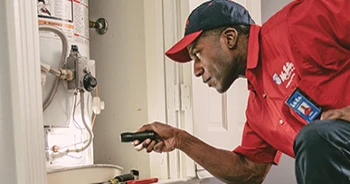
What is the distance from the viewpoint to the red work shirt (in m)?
0.98

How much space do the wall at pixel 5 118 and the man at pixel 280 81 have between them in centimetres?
42

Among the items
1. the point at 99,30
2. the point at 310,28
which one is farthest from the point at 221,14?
the point at 99,30

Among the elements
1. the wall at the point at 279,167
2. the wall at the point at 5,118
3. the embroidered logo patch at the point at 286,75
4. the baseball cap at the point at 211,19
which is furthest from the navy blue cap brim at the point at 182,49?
the wall at the point at 279,167

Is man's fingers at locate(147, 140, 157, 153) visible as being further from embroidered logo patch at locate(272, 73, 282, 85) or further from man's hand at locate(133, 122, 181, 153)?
embroidered logo patch at locate(272, 73, 282, 85)

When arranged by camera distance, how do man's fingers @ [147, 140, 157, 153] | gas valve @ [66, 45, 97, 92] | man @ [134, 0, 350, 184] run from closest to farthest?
man @ [134, 0, 350, 184] < man's fingers @ [147, 140, 157, 153] < gas valve @ [66, 45, 97, 92]

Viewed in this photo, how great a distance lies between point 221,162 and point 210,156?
5 cm

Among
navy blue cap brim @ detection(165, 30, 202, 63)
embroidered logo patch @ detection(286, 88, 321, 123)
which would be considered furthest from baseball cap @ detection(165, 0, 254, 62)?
embroidered logo patch @ detection(286, 88, 321, 123)

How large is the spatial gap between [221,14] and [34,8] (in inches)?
20.2

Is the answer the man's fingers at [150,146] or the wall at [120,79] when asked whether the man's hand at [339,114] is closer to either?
the man's fingers at [150,146]

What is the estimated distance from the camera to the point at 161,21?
142 centimetres

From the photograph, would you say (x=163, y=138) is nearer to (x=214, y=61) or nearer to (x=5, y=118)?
(x=214, y=61)

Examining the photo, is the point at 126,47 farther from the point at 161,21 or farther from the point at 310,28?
the point at 310,28

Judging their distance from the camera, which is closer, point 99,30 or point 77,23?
point 77,23

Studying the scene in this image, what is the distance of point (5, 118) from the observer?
862mm
